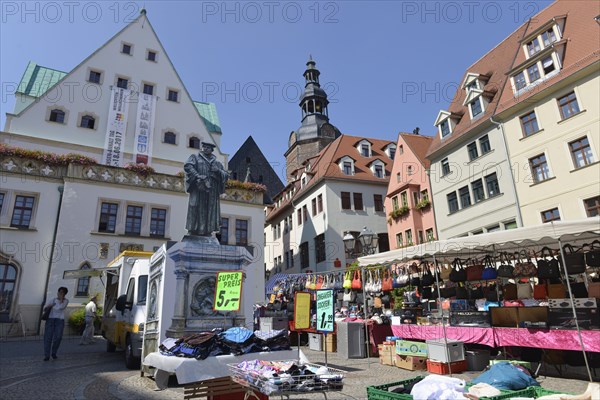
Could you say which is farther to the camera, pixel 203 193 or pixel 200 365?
pixel 203 193

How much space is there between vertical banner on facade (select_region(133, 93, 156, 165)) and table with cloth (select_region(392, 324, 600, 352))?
20.6m

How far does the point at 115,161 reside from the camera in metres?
25.1

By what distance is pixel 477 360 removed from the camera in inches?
380

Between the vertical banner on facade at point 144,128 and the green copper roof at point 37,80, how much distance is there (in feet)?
21.2

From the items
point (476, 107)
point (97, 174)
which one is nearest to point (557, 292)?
point (476, 107)

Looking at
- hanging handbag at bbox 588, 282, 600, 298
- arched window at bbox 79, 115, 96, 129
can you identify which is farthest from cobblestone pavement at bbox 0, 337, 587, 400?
arched window at bbox 79, 115, 96, 129

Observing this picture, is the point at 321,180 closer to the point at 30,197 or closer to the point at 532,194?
the point at 532,194

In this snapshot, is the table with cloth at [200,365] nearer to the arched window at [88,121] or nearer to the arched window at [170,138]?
the arched window at [88,121]

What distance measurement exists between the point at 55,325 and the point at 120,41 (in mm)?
23470

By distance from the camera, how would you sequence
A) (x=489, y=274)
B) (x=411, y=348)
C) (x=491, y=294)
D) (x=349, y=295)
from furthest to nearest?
(x=349, y=295)
(x=491, y=294)
(x=489, y=274)
(x=411, y=348)

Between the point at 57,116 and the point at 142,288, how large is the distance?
19.5 m

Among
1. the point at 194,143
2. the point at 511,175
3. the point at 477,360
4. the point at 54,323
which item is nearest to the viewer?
the point at 477,360

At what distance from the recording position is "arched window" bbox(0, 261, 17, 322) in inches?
762

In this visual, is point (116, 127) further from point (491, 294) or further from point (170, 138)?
point (491, 294)
